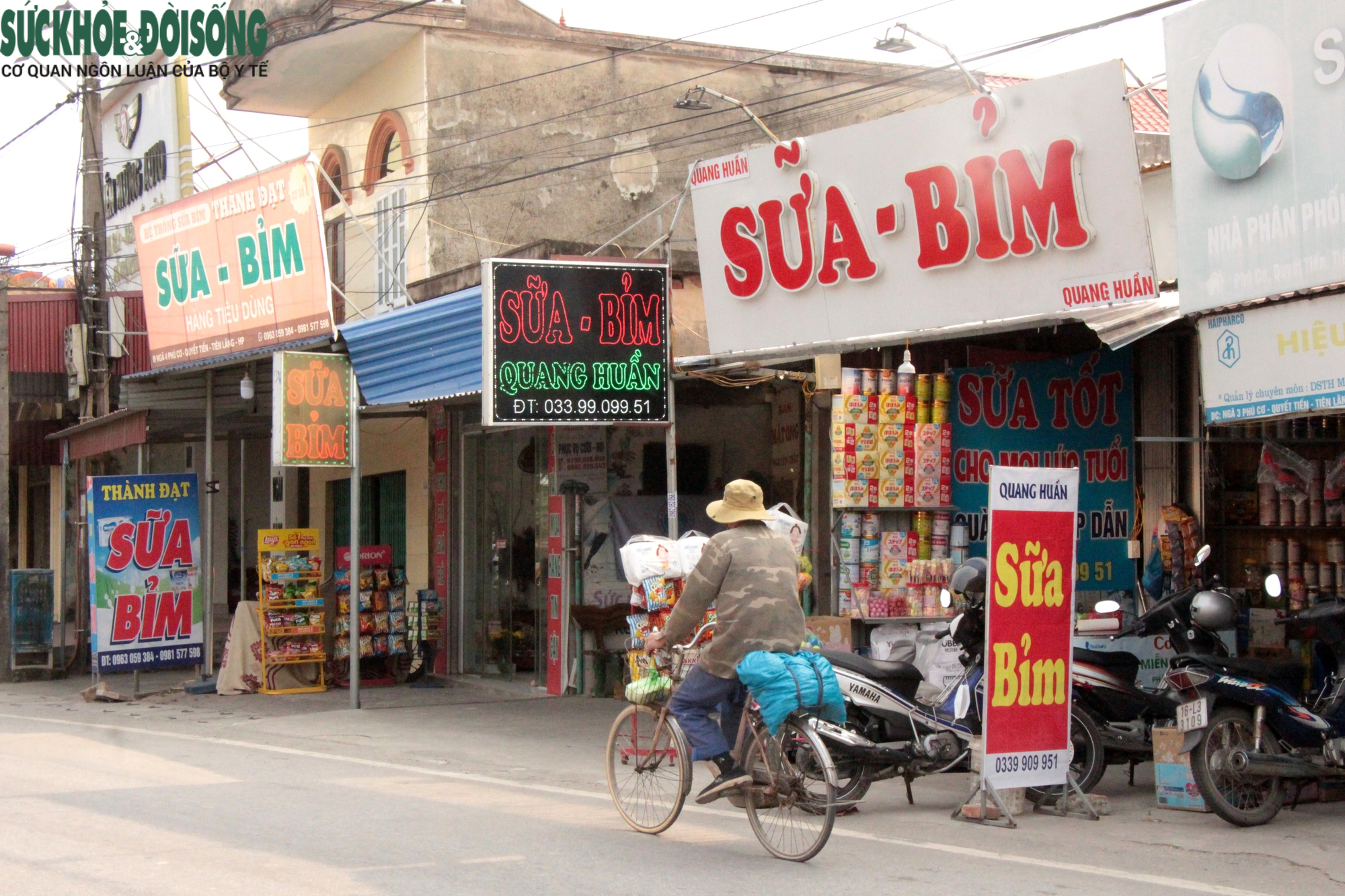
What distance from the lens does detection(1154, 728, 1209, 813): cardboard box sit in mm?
8766

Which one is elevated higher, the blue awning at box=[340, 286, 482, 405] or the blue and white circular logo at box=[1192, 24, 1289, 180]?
the blue and white circular logo at box=[1192, 24, 1289, 180]

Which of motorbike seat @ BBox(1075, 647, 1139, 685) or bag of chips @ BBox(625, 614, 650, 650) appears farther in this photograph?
bag of chips @ BBox(625, 614, 650, 650)

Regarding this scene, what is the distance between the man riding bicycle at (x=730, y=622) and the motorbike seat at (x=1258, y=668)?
2.85 meters

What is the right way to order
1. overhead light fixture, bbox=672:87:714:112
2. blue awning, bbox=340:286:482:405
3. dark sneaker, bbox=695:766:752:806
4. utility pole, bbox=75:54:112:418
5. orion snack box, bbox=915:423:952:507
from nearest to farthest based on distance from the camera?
dark sneaker, bbox=695:766:752:806, orion snack box, bbox=915:423:952:507, blue awning, bbox=340:286:482:405, utility pole, bbox=75:54:112:418, overhead light fixture, bbox=672:87:714:112

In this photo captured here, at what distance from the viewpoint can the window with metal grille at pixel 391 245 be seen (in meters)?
19.5

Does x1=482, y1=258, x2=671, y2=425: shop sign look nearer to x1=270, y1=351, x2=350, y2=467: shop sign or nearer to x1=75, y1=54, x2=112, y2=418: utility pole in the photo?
x1=270, y1=351, x2=350, y2=467: shop sign

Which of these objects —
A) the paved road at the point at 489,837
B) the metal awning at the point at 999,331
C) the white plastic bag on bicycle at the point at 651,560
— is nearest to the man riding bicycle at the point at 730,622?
the paved road at the point at 489,837

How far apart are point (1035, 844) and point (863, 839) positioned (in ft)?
3.08

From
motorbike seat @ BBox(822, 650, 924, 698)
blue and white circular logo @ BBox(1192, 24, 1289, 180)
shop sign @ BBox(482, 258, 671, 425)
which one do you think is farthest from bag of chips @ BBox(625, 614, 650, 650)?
blue and white circular logo @ BBox(1192, 24, 1289, 180)

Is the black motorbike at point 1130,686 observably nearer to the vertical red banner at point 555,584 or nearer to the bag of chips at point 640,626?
the bag of chips at point 640,626

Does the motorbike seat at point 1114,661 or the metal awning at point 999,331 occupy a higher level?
the metal awning at point 999,331

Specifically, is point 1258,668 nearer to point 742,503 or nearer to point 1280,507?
point 1280,507

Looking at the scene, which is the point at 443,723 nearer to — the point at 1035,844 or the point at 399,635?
the point at 399,635

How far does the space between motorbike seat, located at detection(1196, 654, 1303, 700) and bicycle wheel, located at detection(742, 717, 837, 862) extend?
2.96 meters
